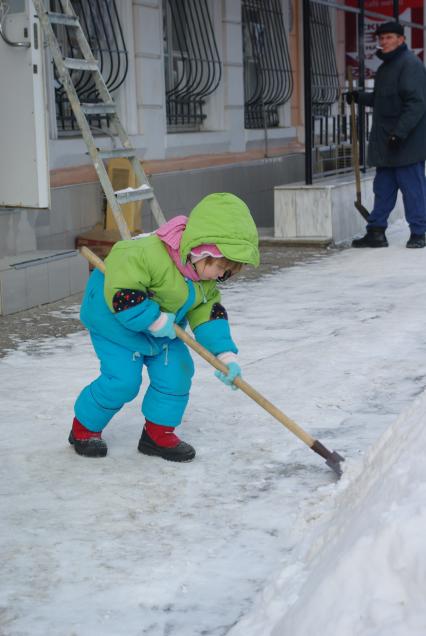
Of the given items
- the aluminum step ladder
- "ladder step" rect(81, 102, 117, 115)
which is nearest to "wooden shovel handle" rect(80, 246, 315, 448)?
the aluminum step ladder

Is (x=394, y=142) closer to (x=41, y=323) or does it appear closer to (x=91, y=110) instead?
(x=91, y=110)

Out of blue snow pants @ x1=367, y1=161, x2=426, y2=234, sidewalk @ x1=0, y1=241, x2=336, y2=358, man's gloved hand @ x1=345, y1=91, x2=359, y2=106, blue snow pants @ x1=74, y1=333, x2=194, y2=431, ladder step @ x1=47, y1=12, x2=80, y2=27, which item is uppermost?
ladder step @ x1=47, y1=12, x2=80, y2=27

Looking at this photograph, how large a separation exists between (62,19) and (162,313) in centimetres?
402

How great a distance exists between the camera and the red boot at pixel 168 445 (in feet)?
11.8

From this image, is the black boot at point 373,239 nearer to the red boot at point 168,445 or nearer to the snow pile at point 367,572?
the red boot at point 168,445

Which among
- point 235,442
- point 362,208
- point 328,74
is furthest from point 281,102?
point 235,442

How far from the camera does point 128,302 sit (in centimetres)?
329

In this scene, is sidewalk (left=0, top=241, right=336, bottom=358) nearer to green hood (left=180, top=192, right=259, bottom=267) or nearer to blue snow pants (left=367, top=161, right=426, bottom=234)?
blue snow pants (left=367, top=161, right=426, bottom=234)

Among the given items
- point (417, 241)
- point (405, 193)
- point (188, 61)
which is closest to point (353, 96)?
point (405, 193)

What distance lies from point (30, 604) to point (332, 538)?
74cm

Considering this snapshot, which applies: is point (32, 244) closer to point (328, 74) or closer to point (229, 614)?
point (229, 614)

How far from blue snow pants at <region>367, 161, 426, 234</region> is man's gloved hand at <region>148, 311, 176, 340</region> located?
18.4ft

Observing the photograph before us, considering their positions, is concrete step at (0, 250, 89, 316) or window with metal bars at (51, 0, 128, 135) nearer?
concrete step at (0, 250, 89, 316)

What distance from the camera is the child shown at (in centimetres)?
324
